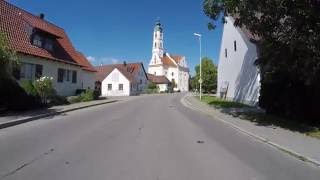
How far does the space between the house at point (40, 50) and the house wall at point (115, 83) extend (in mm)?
39162

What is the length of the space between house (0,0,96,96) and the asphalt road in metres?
17.5

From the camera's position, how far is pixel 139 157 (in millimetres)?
10344

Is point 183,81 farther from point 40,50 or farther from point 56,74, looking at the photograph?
point 40,50

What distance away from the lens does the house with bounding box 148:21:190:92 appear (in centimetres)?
15675

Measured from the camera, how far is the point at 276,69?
68.4 ft

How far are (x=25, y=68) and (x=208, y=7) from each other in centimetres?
1805

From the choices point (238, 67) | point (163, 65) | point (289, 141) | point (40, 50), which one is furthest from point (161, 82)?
point (289, 141)

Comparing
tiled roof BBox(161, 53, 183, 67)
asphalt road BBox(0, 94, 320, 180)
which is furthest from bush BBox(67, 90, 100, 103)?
tiled roof BBox(161, 53, 183, 67)

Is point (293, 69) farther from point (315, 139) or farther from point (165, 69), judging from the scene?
point (165, 69)

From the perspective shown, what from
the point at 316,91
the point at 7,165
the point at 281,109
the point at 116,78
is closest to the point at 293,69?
the point at 316,91

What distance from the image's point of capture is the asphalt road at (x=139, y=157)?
842 cm

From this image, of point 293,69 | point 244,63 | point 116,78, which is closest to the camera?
point 293,69

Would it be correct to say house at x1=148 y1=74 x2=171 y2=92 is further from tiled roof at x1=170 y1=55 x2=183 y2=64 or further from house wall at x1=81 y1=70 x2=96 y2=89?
house wall at x1=81 y1=70 x2=96 y2=89

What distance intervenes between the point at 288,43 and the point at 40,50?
937 inches
